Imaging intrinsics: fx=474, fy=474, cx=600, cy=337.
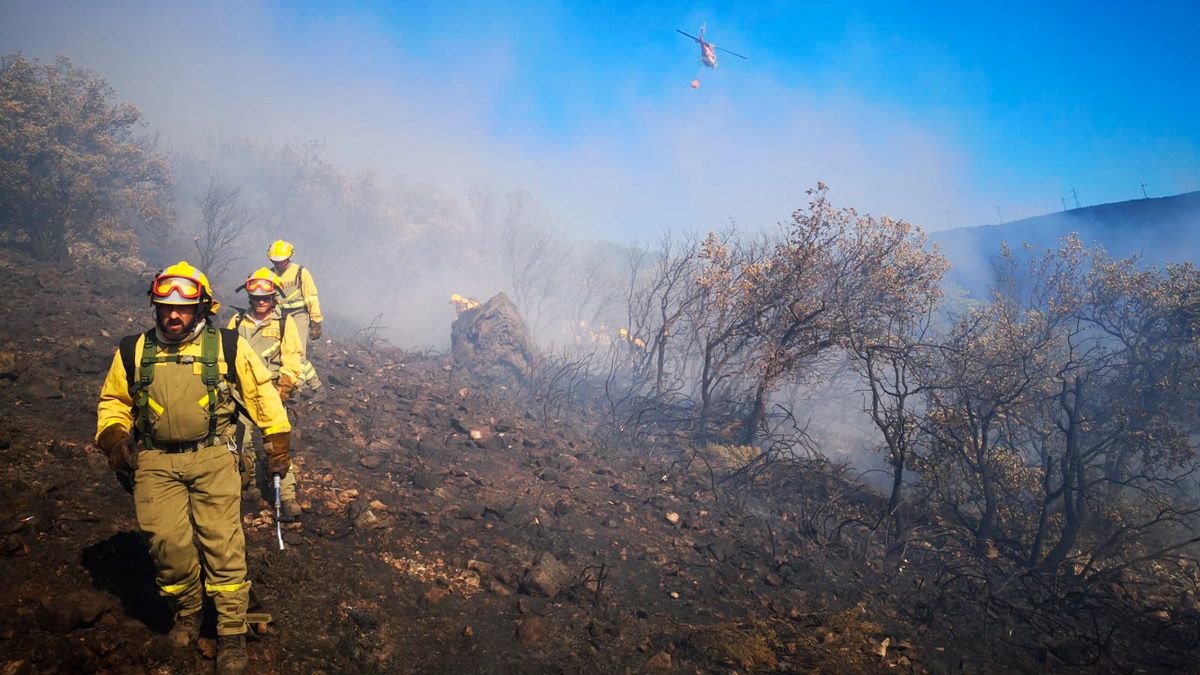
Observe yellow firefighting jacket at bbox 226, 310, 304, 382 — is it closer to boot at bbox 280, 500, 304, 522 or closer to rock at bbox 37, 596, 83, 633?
boot at bbox 280, 500, 304, 522

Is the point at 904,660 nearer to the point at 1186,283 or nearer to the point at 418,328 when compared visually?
the point at 1186,283

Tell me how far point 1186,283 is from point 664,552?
1838cm

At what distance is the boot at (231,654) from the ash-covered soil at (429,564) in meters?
0.14

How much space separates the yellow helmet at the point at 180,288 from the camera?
2980 millimetres

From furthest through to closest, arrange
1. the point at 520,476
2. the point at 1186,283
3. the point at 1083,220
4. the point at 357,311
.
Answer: the point at 357,311 → the point at 1083,220 → the point at 1186,283 → the point at 520,476

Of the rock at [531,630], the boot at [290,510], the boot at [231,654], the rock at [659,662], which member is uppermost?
the boot at [290,510]

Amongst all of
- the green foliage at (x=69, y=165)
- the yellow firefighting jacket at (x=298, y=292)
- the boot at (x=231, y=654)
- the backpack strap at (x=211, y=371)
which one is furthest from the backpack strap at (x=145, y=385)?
the green foliage at (x=69, y=165)

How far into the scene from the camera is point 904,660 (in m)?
4.95

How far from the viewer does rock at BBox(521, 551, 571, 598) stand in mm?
5176

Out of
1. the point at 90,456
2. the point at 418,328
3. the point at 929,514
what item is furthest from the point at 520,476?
the point at 418,328

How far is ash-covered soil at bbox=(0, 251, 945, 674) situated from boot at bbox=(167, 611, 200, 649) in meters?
0.06

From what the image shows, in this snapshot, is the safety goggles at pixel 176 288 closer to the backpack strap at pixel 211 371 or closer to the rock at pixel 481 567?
the backpack strap at pixel 211 371

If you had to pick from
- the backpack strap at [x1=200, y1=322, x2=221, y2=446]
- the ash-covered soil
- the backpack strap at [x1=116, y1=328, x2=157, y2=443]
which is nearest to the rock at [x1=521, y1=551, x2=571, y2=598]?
the ash-covered soil

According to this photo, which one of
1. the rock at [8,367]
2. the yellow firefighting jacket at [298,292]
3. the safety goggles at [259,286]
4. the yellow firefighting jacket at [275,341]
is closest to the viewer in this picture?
the safety goggles at [259,286]
